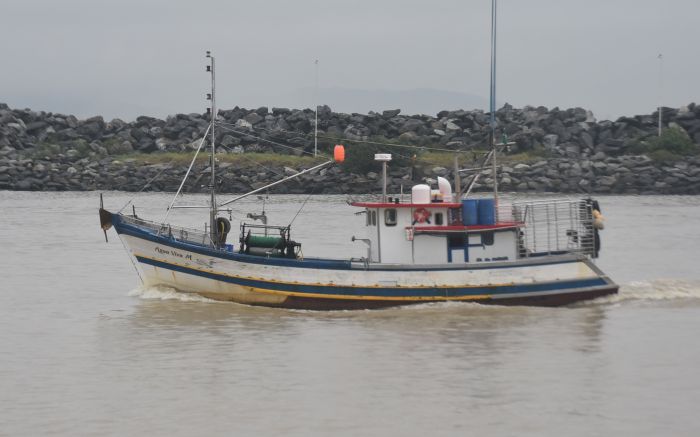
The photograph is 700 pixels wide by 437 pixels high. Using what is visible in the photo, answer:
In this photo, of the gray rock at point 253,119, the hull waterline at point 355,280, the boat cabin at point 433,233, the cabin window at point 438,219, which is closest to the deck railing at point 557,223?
the boat cabin at point 433,233

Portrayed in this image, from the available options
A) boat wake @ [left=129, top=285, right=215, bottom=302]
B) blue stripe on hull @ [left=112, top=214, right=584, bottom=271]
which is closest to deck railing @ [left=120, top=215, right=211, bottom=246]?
blue stripe on hull @ [left=112, top=214, right=584, bottom=271]

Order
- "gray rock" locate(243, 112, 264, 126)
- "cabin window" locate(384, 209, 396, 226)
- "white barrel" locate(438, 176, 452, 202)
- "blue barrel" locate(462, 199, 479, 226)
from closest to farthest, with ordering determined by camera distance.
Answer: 1. "blue barrel" locate(462, 199, 479, 226)
2. "cabin window" locate(384, 209, 396, 226)
3. "white barrel" locate(438, 176, 452, 202)
4. "gray rock" locate(243, 112, 264, 126)

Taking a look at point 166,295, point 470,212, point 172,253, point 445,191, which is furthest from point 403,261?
point 166,295

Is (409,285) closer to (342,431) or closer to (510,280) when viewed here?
(510,280)

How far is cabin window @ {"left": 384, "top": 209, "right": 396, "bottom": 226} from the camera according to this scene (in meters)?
27.6

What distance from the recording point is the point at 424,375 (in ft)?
67.0

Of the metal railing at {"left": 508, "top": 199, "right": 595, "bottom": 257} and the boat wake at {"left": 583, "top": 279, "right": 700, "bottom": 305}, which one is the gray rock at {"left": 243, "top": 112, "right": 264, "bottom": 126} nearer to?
the boat wake at {"left": 583, "top": 279, "right": 700, "bottom": 305}

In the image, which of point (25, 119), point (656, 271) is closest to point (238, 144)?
point (25, 119)

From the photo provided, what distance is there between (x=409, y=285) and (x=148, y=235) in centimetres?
647

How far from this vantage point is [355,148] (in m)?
77.4

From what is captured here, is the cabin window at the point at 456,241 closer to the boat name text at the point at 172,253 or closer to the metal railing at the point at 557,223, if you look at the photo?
the metal railing at the point at 557,223

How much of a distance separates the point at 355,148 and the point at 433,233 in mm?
50237

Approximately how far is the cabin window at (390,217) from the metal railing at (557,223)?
2.71 m

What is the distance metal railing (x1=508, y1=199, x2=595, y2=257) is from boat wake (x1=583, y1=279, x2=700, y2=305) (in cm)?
160
